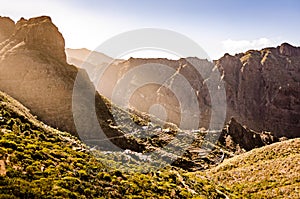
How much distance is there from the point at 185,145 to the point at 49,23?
43524mm

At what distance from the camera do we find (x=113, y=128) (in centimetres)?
5784

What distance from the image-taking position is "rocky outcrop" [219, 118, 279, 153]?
10669 centimetres

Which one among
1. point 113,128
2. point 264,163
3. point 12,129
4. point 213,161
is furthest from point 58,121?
point 213,161

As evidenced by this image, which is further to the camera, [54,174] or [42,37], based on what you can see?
[42,37]

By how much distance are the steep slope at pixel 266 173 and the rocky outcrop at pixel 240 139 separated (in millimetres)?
44115

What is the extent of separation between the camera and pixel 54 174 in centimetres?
2159

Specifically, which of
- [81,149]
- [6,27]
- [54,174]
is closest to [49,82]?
[81,149]

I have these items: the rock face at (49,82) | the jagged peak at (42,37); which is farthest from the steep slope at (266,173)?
the jagged peak at (42,37)

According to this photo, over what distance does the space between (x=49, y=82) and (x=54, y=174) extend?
36.2m

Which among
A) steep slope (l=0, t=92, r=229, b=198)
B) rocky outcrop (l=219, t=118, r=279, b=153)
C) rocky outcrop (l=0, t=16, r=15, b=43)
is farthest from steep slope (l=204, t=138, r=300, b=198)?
rocky outcrop (l=0, t=16, r=15, b=43)

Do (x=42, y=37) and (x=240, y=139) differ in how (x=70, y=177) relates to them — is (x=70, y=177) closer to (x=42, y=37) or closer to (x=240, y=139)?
(x=42, y=37)

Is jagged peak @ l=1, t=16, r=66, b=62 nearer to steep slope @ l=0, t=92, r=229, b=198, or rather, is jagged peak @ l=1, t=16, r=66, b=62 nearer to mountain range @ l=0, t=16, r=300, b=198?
mountain range @ l=0, t=16, r=300, b=198

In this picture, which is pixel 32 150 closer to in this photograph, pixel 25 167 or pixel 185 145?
pixel 25 167

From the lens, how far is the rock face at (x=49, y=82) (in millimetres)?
51188
